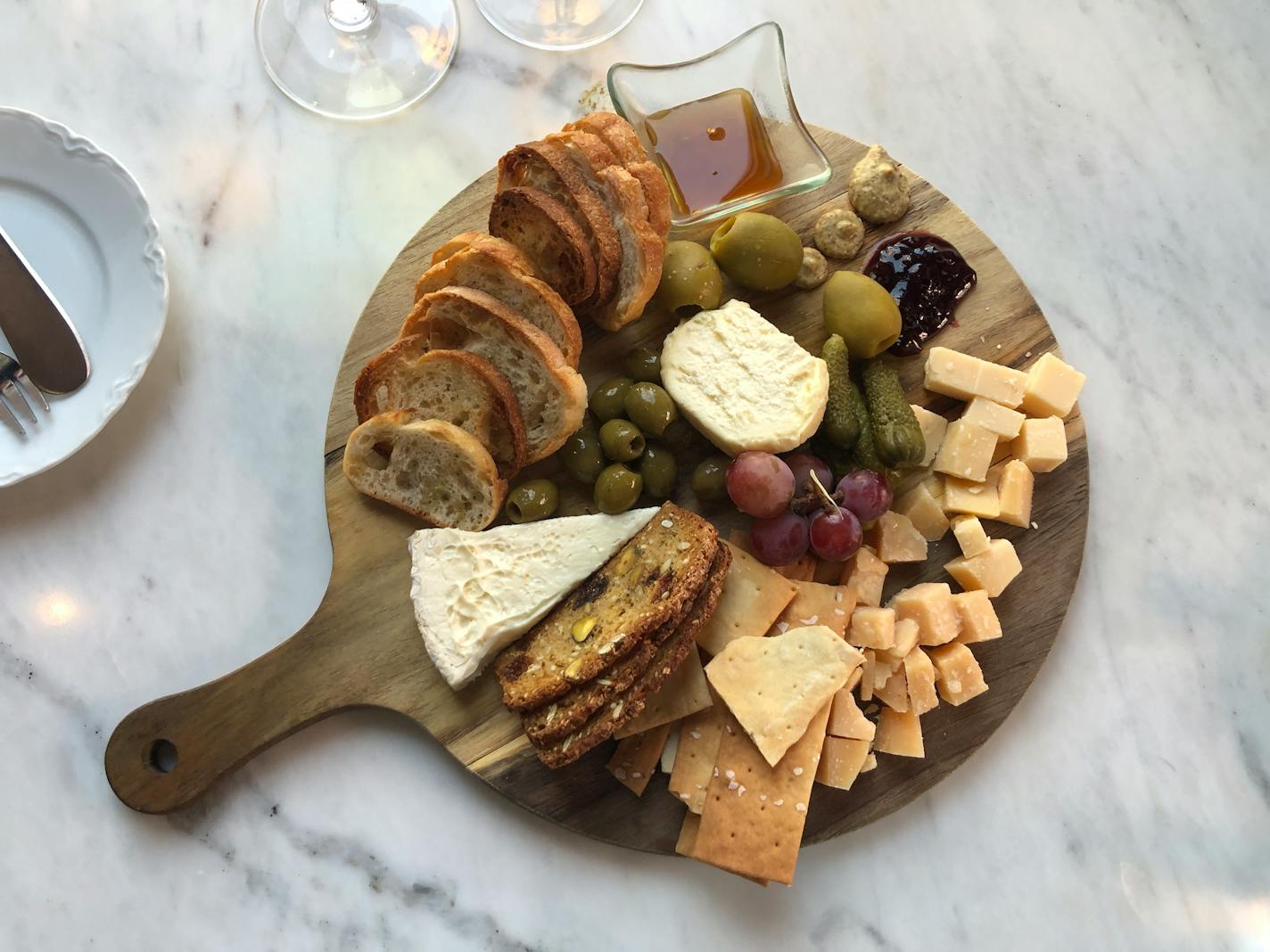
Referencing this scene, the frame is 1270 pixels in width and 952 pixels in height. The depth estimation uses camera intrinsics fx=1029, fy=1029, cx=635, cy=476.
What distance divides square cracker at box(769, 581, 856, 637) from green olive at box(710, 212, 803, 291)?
64 centimetres

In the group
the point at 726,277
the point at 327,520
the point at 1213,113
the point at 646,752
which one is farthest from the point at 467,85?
the point at 1213,113

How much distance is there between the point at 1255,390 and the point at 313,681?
87.4 inches

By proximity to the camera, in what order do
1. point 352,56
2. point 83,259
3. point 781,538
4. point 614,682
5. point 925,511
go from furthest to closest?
point 352,56, point 83,259, point 925,511, point 781,538, point 614,682

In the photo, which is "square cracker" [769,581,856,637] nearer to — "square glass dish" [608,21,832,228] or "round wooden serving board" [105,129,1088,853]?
"round wooden serving board" [105,129,1088,853]

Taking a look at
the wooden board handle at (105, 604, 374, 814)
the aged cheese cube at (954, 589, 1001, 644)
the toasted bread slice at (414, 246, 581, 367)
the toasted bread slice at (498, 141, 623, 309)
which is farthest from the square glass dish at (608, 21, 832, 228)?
the wooden board handle at (105, 604, 374, 814)

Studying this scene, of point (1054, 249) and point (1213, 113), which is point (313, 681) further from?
point (1213, 113)

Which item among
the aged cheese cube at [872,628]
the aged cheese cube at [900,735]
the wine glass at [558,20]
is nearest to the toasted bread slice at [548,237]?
the wine glass at [558,20]

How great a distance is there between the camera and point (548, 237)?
6.73ft

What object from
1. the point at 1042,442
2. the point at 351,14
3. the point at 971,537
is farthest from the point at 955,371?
the point at 351,14

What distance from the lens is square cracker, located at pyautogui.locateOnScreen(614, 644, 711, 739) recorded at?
6.63 feet

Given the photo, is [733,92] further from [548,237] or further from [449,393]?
[449,393]

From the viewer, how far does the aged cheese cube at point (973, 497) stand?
2143 mm

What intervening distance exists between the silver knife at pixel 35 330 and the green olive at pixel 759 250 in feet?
4.53

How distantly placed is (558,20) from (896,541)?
143 cm
